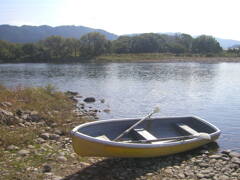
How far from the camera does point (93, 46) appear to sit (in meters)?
107

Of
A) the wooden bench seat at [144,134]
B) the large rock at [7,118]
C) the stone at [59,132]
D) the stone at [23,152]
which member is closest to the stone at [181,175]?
the wooden bench seat at [144,134]

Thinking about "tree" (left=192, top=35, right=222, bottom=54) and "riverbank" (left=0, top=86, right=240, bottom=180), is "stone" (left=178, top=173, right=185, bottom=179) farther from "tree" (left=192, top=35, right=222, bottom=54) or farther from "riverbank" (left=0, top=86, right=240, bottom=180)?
"tree" (left=192, top=35, right=222, bottom=54)

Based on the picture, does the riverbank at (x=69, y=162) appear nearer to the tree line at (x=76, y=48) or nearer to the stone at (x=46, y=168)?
the stone at (x=46, y=168)

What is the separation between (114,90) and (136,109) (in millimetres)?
11240

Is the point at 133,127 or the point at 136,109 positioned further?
the point at 136,109

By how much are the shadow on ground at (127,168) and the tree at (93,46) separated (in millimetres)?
96640

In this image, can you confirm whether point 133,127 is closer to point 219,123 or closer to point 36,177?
point 36,177

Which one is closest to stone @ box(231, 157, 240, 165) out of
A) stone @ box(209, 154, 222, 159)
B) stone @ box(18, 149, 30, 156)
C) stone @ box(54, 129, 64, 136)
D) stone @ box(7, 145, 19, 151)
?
stone @ box(209, 154, 222, 159)

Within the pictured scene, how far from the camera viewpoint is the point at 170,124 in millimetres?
12914

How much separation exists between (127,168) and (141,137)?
5.62ft

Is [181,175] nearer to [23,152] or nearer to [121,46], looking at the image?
[23,152]

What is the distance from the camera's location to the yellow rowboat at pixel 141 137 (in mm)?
8992

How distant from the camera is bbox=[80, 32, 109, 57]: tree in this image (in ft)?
347

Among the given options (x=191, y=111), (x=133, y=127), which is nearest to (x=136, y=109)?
(x=191, y=111)
